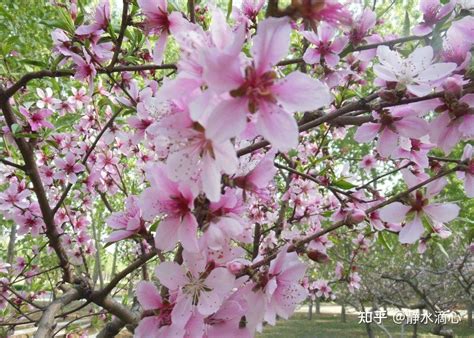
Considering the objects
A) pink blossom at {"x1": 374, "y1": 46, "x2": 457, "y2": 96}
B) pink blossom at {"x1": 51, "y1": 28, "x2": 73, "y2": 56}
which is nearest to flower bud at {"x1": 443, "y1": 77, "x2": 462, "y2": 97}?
pink blossom at {"x1": 374, "y1": 46, "x2": 457, "y2": 96}

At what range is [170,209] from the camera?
2.89 ft

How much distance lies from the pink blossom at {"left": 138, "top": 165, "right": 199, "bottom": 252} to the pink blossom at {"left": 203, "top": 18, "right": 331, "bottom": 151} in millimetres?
227

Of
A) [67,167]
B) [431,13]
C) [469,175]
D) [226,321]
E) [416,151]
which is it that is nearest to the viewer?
[226,321]

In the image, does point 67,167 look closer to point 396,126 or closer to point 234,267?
point 234,267

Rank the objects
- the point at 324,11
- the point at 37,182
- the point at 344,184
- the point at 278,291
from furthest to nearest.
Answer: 1. the point at 37,182
2. the point at 344,184
3. the point at 278,291
4. the point at 324,11

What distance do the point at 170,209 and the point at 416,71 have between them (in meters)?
0.65

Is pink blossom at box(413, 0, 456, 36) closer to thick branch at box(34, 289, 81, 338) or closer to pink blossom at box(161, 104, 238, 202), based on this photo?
pink blossom at box(161, 104, 238, 202)

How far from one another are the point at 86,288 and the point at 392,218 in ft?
4.70

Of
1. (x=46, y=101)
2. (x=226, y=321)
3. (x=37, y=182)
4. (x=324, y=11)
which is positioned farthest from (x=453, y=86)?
(x=46, y=101)

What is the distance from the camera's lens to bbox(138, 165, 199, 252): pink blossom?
2.77ft

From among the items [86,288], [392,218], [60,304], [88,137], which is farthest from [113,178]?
[392,218]

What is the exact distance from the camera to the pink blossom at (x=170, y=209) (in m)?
0.85

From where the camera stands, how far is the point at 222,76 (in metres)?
0.64

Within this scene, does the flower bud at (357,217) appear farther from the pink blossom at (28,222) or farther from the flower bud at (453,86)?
the pink blossom at (28,222)
